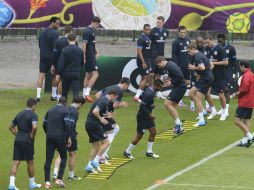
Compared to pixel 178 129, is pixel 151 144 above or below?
above

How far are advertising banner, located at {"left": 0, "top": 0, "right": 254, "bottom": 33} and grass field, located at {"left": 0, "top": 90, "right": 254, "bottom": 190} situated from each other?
22.4ft

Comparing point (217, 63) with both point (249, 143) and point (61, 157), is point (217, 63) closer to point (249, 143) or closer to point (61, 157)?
point (249, 143)

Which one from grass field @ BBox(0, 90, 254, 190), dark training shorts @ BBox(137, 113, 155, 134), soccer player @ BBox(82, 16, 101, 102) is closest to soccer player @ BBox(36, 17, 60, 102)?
grass field @ BBox(0, 90, 254, 190)

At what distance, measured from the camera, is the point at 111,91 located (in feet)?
60.2

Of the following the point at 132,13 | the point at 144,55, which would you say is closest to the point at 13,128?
the point at 144,55

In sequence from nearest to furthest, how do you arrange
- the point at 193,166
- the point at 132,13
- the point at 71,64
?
1. the point at 193,166
2. the point at 71,64
3. the point at 132,13

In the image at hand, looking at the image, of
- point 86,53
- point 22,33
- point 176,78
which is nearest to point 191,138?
point 176,78

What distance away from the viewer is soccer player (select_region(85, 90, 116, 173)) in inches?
716

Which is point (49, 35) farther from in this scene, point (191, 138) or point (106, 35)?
point (106, 35)

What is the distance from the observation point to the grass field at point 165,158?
56.6 feet

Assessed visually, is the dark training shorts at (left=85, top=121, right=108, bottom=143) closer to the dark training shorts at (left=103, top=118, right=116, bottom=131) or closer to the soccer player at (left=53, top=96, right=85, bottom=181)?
the dark training shorts at (left=103, top=118, right=116, bottom=131)

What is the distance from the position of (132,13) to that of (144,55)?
6113mm

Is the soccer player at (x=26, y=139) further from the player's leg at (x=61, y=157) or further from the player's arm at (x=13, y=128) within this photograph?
the player's leg at (x=61, y=157)

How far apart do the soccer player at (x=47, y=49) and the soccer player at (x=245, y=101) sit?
21.9ft
